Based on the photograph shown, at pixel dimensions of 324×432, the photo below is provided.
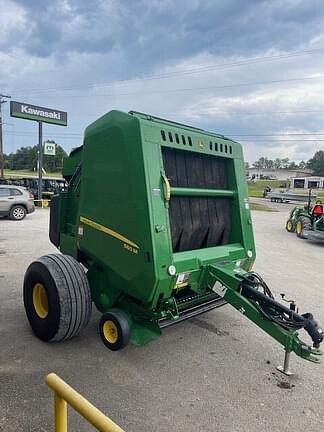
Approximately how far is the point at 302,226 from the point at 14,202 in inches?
453

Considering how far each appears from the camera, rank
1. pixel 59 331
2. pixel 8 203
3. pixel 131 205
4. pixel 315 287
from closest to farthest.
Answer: pixel 131 205 < pixel 59 331 < pixel 315 287 < pixel 8 203

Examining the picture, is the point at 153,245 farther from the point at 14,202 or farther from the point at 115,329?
the point at 14,202

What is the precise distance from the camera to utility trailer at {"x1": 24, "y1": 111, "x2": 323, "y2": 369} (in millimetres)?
3150

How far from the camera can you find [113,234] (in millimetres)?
3506

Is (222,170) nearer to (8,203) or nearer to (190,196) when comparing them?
(190,196)

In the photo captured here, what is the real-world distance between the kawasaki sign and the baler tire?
17.0 metres

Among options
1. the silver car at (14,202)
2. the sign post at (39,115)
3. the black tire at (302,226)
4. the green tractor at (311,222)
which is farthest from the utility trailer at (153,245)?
the sign post at (39,115)

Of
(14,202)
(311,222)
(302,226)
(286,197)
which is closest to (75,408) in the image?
(311,222)

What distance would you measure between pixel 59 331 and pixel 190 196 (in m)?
1.98

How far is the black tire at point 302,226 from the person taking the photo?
39.9 feet

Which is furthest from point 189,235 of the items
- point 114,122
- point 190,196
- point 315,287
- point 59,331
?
point 315,287

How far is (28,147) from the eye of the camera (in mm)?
91250

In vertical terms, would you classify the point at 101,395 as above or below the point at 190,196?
below

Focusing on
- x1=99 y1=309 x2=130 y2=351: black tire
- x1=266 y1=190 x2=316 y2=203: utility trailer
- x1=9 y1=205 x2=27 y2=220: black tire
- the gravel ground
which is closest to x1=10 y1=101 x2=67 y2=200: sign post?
x1=9 y1=205 x2=27 y2=220: black tire
